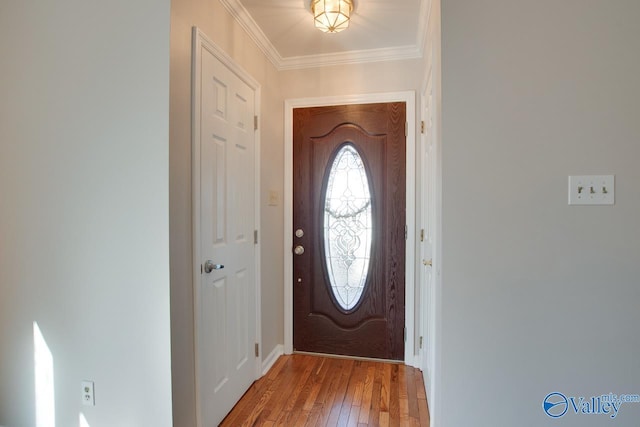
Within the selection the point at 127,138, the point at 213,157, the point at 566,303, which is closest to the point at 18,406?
the point at 127,138

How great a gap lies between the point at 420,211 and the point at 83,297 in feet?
6.95

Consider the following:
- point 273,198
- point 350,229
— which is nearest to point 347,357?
point 350,229

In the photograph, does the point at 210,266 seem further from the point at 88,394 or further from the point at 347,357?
the point at 347,357

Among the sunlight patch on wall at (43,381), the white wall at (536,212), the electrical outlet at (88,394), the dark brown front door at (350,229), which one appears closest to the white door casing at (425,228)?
the dark brown front door at (350,229)

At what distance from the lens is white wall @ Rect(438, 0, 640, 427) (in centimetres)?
113

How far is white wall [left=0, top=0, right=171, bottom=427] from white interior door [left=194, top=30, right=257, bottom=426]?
206 mm

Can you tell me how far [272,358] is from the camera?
2.36 meters

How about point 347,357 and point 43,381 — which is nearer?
point 43,381

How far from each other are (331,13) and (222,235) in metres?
1.43

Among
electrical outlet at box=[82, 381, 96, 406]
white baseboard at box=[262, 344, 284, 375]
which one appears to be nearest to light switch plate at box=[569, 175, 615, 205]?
white baseboard at box=[262, 344, 284, 375]

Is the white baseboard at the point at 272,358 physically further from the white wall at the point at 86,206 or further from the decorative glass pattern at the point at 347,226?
the white wall at the point at 86,206

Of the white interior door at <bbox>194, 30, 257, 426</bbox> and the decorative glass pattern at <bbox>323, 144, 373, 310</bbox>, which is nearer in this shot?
the white interior door at <bbox>194, 30, 257, 426</bbox>

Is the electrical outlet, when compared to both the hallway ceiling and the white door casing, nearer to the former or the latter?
the white door casing

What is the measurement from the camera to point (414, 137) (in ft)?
7.57
